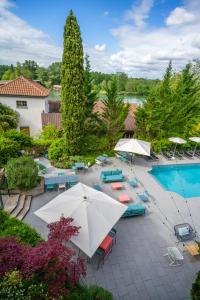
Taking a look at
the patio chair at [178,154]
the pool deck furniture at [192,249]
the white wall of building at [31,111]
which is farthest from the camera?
the white wall of building at [31,111]

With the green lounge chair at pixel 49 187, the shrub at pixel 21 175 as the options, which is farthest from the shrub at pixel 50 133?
the green lounge chair at pixel 49 187

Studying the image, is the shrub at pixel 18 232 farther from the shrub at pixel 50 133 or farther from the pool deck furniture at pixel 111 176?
the shrub at pixel 50 133

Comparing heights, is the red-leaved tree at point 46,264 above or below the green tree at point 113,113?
below

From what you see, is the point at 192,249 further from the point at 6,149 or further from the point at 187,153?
the point at 187,153

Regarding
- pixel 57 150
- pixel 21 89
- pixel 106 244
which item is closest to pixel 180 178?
pixel 57 150

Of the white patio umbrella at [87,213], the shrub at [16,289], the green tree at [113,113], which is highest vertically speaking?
the green tree at [113,113]

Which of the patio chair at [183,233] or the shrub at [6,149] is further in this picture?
the shrub at [6,149]

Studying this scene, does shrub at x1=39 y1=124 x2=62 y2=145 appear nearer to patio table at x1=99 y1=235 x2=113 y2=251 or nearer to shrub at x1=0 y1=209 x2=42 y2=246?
shrub at x1=0 y1=209 x2=42 y2=246

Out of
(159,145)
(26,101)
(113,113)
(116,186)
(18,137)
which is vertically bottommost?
(116,186)
